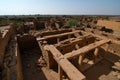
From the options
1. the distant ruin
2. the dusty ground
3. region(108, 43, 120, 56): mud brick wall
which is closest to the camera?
the distant ruin

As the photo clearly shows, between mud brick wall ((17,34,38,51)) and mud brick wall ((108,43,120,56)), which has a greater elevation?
mud brick wall ((17,34,38,51))

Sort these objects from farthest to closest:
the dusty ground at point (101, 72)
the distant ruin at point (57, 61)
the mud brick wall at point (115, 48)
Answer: the mud brick wall at point (115, 48), the dusty ground at point (101, 72), the distant ruin at point (57, 61)

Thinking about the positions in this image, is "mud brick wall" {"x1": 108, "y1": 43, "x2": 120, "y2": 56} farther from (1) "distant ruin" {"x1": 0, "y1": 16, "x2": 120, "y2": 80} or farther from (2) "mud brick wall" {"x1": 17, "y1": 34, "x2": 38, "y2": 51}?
(2) "mud brick wall" {"x1": 17, "y1": 34, "x2": 38, "y2": 51}

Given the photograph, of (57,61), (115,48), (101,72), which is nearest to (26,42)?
(57,61)

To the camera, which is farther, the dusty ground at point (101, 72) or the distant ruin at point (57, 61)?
the dusty ground at point (101, 72)

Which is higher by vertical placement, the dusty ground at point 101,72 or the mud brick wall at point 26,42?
the mud brick wall at point 26,42

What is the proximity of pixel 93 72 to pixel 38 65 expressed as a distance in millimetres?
3525

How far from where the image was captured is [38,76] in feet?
20.8

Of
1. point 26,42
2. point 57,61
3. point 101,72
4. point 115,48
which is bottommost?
point 101,72

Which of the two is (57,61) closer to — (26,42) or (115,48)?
(26,42)

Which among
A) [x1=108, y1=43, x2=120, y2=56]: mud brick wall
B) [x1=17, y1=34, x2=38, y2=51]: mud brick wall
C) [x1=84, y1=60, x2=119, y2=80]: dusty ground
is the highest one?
[x1=17, y1=34, x2=38, y2=51]: mud brick wall

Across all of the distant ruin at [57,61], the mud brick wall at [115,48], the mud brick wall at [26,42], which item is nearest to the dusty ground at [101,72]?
the distant ruin at [57,61]

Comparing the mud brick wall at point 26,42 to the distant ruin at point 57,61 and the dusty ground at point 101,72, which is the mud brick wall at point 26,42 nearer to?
the distant ruin at point 57,61

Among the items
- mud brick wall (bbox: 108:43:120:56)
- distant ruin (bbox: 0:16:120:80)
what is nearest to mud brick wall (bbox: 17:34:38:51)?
distant ruin (bbox: 0:16:120:80)
